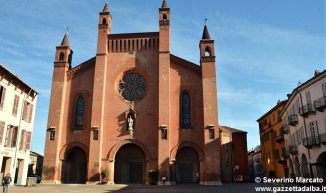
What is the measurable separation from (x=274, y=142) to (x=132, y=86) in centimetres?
2543

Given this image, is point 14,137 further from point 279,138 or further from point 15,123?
point 279,138

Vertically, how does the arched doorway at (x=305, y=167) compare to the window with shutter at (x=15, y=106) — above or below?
below

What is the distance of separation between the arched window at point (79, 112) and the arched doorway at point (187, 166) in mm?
11244

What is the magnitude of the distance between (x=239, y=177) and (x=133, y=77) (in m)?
23.9

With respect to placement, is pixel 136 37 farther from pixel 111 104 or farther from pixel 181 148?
pixel 181 148

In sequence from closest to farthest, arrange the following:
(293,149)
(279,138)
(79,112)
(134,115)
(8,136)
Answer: (8,136), (134,115), (293,149), (79,112), (279,138)

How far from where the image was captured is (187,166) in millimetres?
33031

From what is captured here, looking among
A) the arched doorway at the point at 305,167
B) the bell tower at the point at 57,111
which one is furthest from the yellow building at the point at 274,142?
the bell tower at the point at 57,111

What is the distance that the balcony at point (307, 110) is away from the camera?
89.9 ft

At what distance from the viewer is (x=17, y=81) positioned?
27594 millimetres

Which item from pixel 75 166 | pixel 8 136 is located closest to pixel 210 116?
pixel 75 166

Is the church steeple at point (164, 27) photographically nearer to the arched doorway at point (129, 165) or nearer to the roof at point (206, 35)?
the roof at point (206, 35)

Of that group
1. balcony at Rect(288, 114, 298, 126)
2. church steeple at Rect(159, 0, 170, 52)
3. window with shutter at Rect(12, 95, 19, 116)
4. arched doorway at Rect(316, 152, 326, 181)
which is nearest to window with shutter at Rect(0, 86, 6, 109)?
window with shutter at Rect(12, 95, 19, 116)

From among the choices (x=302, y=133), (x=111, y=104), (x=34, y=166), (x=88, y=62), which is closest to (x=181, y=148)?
(x=111, y=104)
